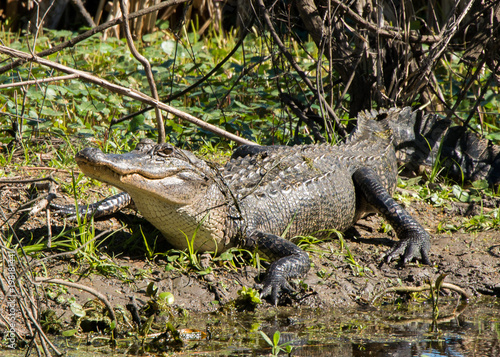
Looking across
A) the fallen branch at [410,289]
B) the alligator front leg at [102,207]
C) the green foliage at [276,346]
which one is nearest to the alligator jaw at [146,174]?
the alligator front leg at [102,207]

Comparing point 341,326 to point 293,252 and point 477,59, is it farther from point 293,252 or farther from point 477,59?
point 477,59

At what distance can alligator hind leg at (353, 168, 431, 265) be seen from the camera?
425 centimetres

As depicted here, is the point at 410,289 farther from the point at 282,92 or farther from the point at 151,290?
the point at 282,92

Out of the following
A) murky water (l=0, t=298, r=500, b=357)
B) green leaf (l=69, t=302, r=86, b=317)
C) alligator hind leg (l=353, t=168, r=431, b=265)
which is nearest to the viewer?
murky water (l=0, t=298, r=500, b=357)

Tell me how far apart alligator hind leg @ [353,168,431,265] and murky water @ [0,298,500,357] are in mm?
607

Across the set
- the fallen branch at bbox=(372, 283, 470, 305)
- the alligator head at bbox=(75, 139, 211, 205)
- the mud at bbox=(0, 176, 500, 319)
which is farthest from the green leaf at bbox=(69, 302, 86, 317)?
the fallen branch at bbox=(372, 283, 470, 305)

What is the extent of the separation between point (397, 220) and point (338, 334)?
1.73 metres

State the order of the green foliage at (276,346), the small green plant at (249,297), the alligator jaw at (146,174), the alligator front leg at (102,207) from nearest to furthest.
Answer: the green foliage at (276,346) < the alligator jaw at (146,174) < the small green plant at (249,297) < the alligator front leg at (102,207)

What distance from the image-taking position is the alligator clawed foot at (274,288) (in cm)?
351

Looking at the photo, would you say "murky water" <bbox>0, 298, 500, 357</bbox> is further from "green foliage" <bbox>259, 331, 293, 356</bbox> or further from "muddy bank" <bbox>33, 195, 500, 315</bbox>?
"muddy bank" <bbox>33, 195, 500, 315</bbox>

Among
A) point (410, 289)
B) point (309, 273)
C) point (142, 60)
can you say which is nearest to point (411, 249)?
point (410, 289)

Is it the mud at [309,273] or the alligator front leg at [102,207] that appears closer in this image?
the mud at [309,273]

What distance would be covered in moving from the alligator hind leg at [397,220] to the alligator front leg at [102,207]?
1.98 metres

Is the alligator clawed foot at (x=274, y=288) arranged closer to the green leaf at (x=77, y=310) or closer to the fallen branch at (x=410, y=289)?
the fallen branch at (x=410, y=289)
